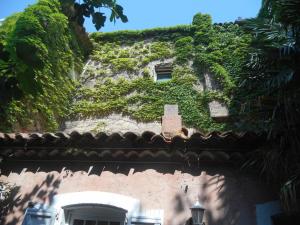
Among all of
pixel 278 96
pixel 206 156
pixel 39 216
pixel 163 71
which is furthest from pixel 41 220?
pixel 163 71

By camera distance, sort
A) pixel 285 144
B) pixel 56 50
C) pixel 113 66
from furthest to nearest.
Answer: pixel 113 66 → pixel 56 50 → pixel 285 144

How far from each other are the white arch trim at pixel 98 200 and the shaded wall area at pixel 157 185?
122mm

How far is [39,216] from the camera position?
5758mm

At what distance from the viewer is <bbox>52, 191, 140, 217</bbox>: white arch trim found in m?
5.62

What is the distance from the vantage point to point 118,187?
5.95 meters

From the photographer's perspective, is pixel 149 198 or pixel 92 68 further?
pixel 92 68

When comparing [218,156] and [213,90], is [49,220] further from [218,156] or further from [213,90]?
[213,90]

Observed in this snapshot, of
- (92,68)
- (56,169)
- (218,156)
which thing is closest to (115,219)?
(56,169)

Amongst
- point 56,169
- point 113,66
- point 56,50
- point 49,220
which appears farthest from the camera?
point 113,66

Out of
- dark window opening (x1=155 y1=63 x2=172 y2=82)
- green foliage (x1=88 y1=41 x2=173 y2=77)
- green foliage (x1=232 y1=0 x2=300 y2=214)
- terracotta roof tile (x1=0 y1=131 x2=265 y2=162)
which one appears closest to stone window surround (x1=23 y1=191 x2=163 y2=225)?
terracotta roof tile (x1=0 y1=131 x2=265 y2=162)

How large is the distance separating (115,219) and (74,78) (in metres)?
8.43

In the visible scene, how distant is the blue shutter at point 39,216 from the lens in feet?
18.7

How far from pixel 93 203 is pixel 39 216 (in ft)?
3.25

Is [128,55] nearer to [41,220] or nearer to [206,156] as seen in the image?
[206,156]
